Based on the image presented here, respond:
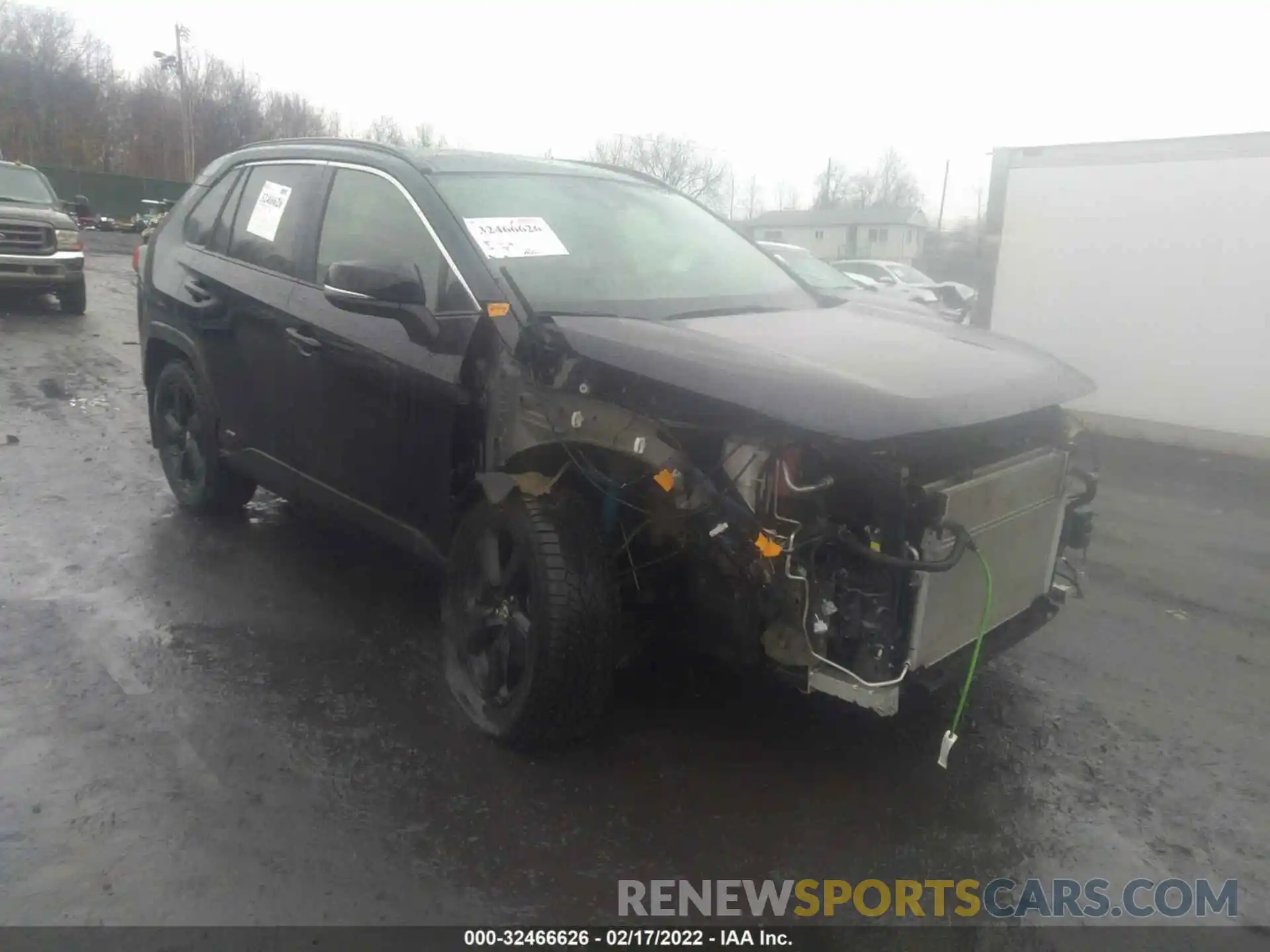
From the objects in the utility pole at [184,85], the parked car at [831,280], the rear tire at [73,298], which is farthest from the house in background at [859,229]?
the rear tire at [73,298]

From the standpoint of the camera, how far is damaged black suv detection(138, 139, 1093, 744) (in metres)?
2.86

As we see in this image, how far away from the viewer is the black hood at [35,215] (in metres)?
12.8

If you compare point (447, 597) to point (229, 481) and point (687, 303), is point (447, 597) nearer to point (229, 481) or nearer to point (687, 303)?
point (687, 303)

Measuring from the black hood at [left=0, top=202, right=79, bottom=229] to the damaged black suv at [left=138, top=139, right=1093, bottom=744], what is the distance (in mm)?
10252

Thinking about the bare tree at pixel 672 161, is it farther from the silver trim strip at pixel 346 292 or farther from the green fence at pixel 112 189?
the silver trim strip at pixel 346 292

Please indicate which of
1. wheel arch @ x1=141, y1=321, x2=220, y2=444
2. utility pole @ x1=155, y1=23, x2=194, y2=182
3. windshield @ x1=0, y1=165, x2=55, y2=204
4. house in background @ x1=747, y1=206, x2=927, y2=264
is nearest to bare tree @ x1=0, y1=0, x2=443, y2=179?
utility pole @ x1=155, y1=23, x2=194, y2=182

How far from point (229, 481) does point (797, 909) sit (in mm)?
3800

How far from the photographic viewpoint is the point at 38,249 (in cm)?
1310

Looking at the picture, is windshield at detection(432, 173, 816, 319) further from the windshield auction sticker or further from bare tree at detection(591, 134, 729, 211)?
Answer: bare tree at detection(591, 134, 729, 211)

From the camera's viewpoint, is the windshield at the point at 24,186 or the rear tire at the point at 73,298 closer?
the rear tire at the point at 73,298

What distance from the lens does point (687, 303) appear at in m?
3.82

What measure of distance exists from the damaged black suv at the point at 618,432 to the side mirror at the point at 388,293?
11 millimetres

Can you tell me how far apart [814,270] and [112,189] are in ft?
144

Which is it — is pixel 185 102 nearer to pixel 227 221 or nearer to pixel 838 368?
pixel 227 221
